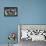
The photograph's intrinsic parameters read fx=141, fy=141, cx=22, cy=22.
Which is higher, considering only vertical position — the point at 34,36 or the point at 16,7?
the point at 16,7

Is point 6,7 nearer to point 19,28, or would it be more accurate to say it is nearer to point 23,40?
point 19,28

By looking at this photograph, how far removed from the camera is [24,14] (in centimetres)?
393

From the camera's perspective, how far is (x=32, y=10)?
3938mm

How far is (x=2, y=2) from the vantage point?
3.93 meters

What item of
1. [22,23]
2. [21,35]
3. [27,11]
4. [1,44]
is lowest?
[1,44]

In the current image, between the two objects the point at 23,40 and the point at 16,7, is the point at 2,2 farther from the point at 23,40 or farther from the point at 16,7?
the point at 23,40

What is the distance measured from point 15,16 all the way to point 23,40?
2.29 feet

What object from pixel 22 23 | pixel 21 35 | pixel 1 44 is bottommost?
pixel 1 44

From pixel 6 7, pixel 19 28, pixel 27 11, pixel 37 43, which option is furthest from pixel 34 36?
pixel 6 7

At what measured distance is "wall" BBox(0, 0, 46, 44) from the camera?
3.91m

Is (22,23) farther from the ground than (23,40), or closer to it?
farther from the ground

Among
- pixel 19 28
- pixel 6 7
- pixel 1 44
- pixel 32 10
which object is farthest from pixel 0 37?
pixel 32 10

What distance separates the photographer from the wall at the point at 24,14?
3.91 metres

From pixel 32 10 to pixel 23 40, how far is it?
2.85ft
